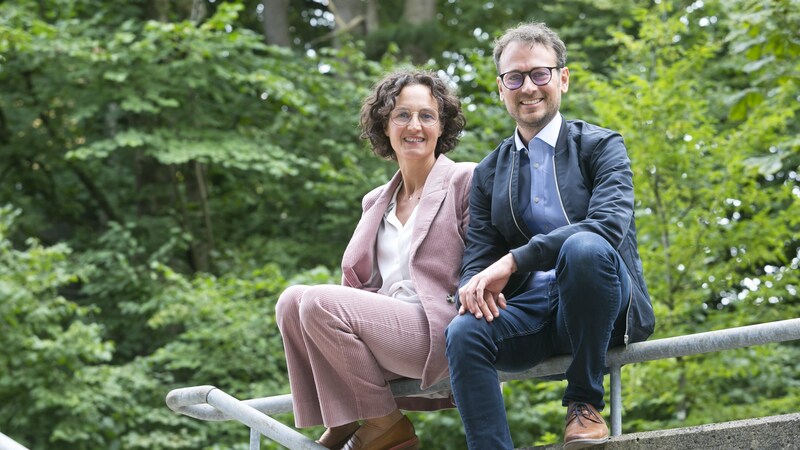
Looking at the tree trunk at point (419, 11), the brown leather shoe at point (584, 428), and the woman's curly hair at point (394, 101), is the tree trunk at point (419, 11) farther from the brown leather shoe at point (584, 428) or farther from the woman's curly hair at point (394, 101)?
the brown leather shoe at point (584, 428)

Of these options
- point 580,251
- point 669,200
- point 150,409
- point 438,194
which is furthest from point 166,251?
point 580,251

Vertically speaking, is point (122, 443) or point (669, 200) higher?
point (669, 200)

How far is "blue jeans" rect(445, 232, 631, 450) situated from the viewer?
2828 millimetres

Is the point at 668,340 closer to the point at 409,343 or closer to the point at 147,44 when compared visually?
the point at 409,343

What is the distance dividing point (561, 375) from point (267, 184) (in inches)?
351

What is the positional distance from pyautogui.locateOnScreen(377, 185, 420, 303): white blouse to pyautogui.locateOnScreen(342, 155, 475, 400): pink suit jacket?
3 cm

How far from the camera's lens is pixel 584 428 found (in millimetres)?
2893

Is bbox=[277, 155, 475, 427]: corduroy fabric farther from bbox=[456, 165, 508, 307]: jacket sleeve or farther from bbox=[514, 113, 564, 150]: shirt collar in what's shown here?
bbox=[514, 113, 564, 150]: shirt collar

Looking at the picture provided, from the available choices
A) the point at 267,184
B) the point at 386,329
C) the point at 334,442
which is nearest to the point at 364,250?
the point at 386,329

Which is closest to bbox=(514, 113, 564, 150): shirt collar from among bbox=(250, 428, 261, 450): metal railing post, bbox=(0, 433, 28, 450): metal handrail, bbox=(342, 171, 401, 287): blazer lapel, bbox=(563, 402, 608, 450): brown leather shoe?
Answer: bbox=(342, 171, 401, 287): blazer lapel

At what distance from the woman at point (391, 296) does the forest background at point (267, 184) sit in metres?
3.32

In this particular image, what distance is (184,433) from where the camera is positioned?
31.6 ft

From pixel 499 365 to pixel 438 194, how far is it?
687mm

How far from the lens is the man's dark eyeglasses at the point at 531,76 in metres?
3.31
